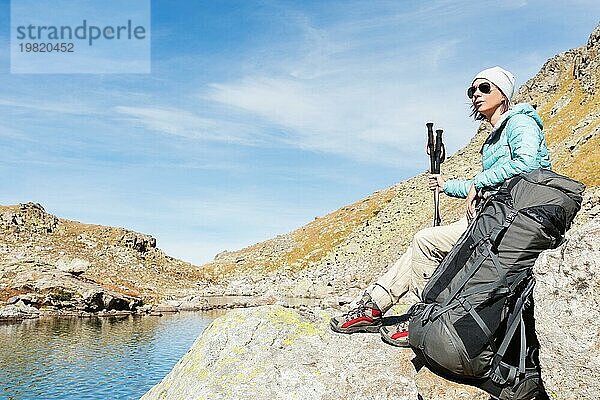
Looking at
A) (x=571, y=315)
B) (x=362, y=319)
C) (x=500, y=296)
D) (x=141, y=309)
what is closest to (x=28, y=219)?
(x=141, y=309)

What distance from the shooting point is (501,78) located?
23.9 feet

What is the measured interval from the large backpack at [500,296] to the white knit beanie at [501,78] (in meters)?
1.43

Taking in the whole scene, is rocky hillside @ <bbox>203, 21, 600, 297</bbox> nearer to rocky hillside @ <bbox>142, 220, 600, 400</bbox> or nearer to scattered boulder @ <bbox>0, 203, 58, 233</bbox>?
scattered boulder @ <bbox>0, 203, 58, 233</bbox>

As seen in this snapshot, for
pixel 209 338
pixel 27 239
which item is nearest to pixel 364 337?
pixel 209 338

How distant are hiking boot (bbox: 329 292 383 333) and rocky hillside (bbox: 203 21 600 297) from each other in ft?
112

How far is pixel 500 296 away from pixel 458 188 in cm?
205

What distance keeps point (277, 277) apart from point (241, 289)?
8.52 meters

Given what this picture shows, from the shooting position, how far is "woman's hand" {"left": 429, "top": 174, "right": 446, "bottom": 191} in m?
8.02

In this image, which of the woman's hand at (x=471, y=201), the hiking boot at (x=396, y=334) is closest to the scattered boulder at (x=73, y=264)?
the hiking boot at (x=396, y=334)

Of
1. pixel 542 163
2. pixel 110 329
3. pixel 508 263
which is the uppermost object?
pixel 542 163

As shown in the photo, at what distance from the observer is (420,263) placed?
7.56 m

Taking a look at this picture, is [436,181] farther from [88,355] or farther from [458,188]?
[88,355]

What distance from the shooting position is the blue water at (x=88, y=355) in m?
25.5

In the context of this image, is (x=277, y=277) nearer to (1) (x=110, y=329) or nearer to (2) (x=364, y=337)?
(1) (x=110, y=329)
